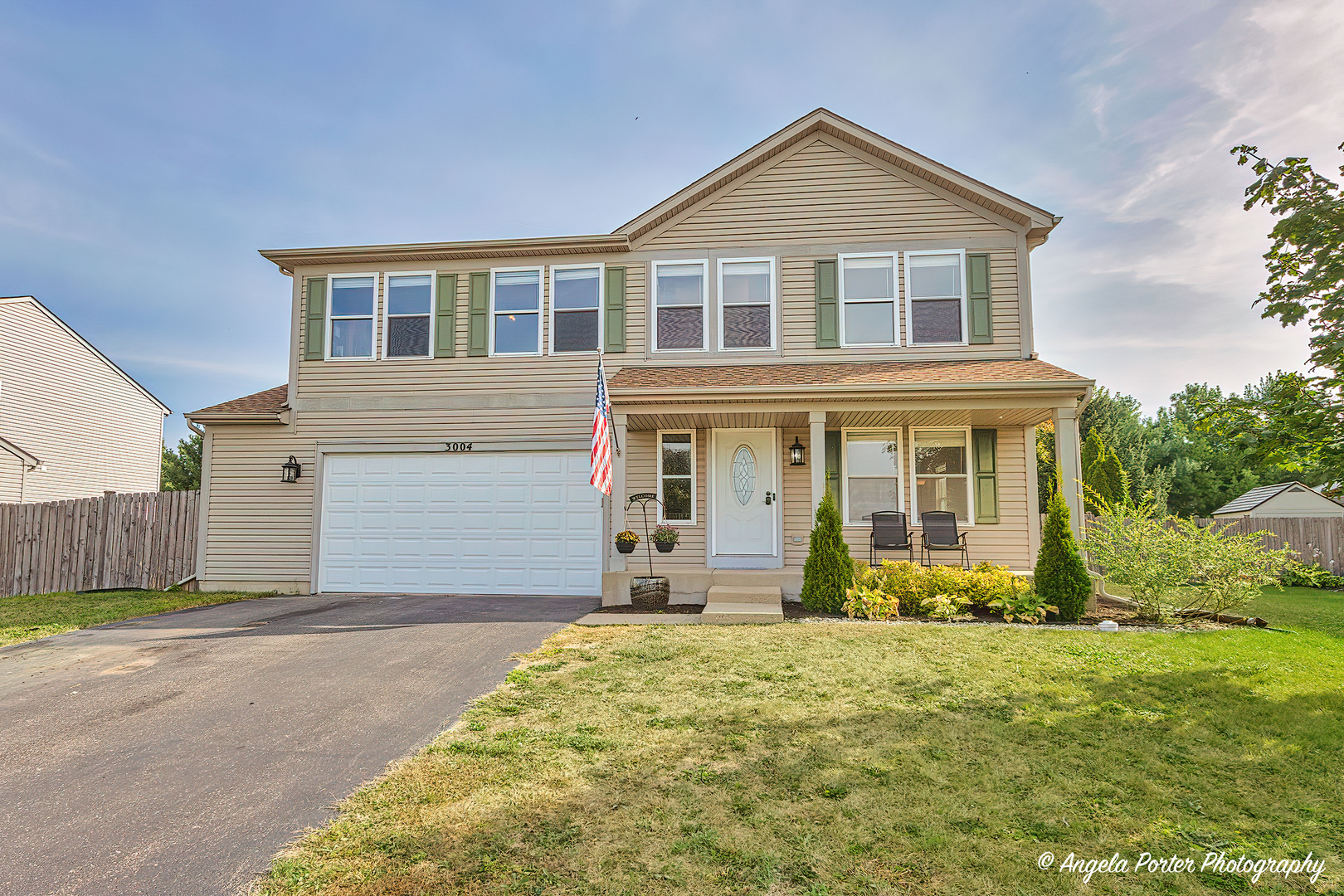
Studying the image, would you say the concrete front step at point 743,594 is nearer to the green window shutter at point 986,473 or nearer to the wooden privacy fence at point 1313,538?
the green window shutter at point 986,473

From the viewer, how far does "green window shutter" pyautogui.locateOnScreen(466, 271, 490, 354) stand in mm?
11109

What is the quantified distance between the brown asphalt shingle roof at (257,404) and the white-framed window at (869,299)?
9.29 m

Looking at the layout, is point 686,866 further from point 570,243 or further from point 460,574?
point 570,243

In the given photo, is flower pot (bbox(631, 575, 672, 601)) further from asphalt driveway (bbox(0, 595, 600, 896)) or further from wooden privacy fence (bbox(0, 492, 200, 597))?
wooden privacy fence (bbox(0, 492, 200, 597))

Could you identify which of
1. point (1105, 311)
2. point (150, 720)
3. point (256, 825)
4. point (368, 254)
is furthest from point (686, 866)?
point (1105, 311)

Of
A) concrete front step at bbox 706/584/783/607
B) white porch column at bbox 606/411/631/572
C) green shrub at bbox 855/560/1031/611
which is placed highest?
white porch column at bbox 606/411/631/572

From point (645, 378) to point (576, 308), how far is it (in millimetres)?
2117

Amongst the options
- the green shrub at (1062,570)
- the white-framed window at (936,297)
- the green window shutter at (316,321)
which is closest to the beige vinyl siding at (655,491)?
the white-framed window at (936,297)

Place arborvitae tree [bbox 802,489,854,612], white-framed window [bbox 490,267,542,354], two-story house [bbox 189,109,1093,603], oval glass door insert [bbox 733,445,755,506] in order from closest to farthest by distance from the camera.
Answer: arborvitae tree [bbox 802,489,854,612], two-story house [bbox 189,109,1093,603], oval glass door insert [bbox 733,445,755,506], white-framed window [bbox 490,267,542,354]

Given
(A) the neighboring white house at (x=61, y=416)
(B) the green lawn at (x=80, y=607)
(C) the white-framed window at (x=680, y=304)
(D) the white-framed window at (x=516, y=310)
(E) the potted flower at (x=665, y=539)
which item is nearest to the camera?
(B) the green lawn at (x=80, y=607)

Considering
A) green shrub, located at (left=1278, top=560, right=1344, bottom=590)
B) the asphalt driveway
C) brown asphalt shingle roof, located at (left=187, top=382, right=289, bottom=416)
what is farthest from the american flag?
green shrub, located at (left=1278, top=560, right=1344, bottom=590)

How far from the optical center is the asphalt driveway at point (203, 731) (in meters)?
2.71

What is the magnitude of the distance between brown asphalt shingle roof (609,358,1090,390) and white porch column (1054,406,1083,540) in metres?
0.49

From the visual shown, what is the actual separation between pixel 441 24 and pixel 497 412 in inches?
281
